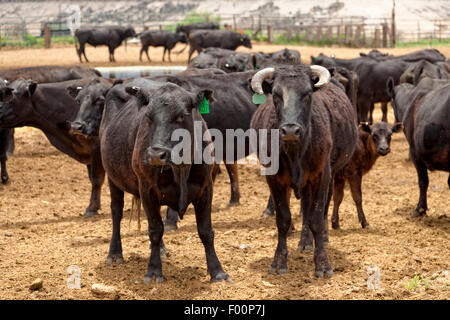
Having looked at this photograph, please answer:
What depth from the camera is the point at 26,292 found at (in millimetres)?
5840

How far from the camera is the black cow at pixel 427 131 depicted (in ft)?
27.7

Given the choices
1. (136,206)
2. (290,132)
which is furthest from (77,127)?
(290,132)

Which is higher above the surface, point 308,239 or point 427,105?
point 427,105

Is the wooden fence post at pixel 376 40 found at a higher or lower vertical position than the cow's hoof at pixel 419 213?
lower

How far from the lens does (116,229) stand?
7059 mm

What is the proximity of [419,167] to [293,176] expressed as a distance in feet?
11.6

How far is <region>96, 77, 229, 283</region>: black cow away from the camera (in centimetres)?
568

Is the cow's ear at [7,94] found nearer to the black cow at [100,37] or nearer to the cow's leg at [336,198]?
the cow's leg at [336,198]

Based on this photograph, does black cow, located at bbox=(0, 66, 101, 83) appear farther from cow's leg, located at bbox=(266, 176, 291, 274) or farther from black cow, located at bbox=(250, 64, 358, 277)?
cow's leg, located at bbox=(266, 176, 291, 274)

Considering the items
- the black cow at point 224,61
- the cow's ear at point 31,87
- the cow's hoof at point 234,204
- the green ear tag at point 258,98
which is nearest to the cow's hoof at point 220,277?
the green ear tag at point 258,98

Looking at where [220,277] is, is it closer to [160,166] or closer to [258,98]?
[160,166]

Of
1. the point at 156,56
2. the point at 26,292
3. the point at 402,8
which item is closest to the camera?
the point at 26,292

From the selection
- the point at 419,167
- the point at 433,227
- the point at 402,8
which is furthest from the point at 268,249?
the point at 402,8

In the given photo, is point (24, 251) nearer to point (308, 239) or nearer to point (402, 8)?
point (308, 239)
